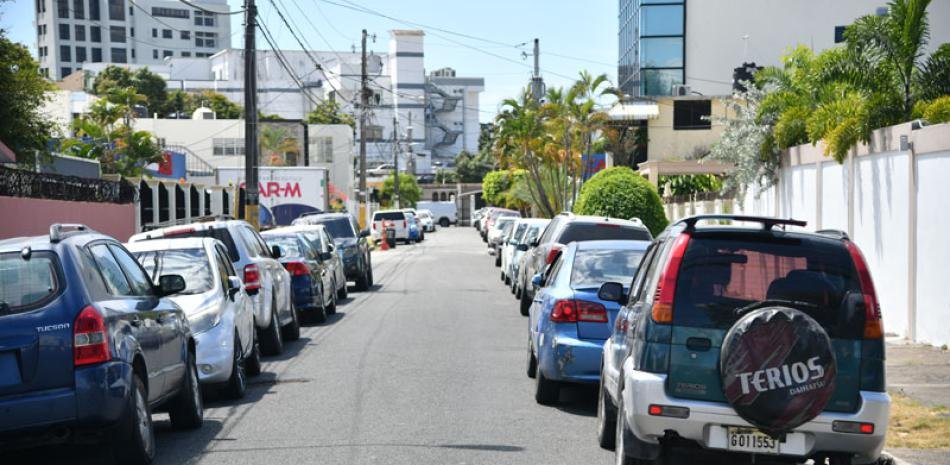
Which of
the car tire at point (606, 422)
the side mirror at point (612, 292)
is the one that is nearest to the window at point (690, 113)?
the car tire at point (606, 422)

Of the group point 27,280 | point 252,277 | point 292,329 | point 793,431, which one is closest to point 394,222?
point 292,329

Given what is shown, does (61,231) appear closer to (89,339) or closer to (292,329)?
(89,339)

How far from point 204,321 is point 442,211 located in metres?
99.4

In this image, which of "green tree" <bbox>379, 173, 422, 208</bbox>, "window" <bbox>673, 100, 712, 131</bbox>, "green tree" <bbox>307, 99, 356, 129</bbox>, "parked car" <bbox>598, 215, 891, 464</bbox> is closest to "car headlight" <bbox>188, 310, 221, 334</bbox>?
"parked car" <bbox>598, 215, 891, 464</bbox>

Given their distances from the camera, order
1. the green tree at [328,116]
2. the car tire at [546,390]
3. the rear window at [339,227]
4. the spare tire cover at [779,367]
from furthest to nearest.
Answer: the green tree at [328,116] < the rear window at [339,227] < the car tire at [546,390] < the spare tire cover at [779,367]

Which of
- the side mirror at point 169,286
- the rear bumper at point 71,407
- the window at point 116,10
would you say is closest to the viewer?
the rear bumper at point 71,407

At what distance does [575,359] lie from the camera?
11.5m

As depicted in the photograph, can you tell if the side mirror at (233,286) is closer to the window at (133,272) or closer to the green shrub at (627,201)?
the window at (133,272)

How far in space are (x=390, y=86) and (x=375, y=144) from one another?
1169 cm

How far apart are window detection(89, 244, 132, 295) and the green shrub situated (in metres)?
26.3

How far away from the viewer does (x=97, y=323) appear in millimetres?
8227

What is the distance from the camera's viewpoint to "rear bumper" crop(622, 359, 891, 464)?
23.5 feet

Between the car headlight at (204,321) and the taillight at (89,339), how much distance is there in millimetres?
4019

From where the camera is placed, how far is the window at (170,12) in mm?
162125
